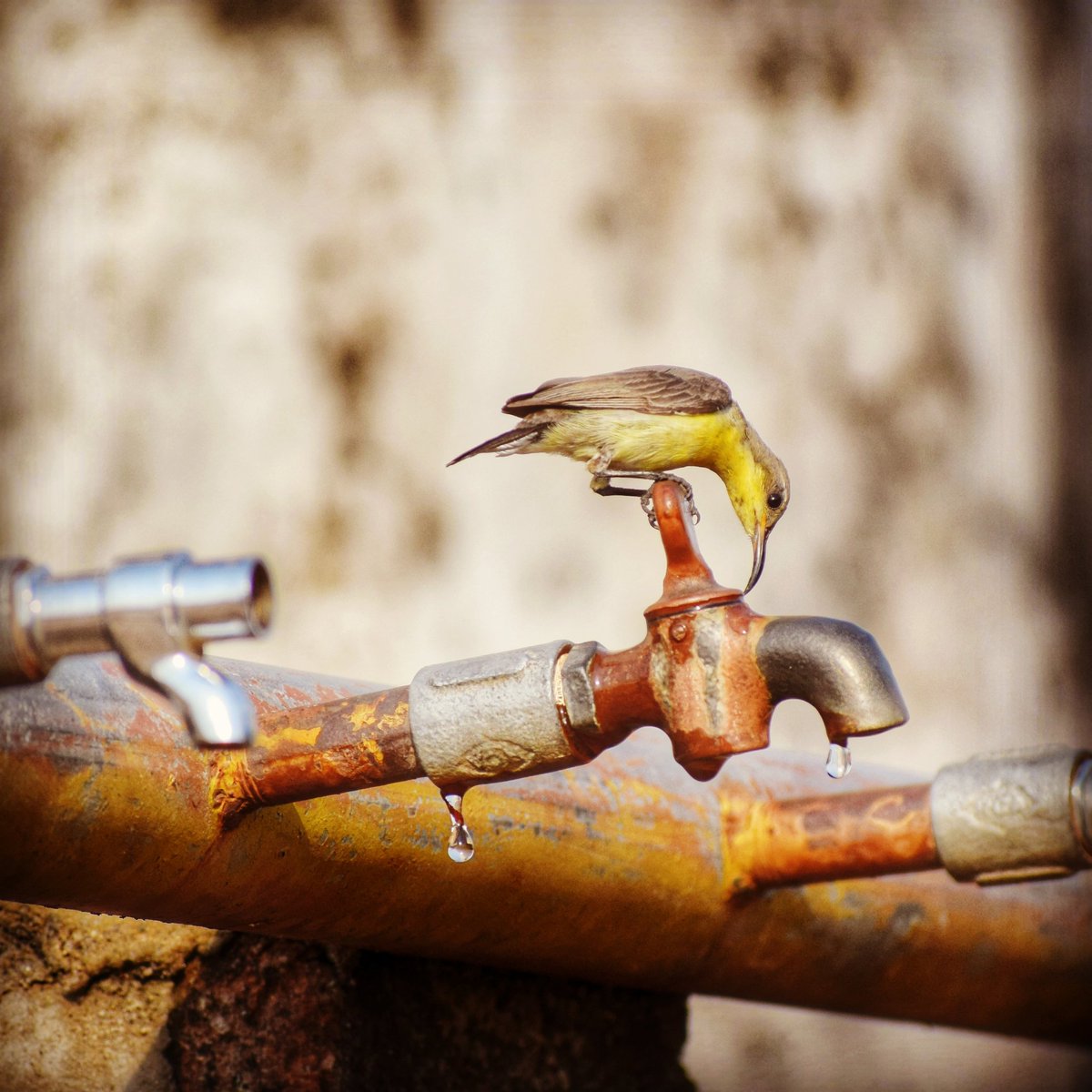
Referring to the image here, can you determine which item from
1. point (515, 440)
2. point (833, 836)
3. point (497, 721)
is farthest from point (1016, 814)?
point (515, 440)

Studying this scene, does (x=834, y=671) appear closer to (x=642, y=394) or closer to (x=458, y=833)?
(x=458, y=833)

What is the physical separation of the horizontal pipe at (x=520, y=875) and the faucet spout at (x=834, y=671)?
247 millimetres

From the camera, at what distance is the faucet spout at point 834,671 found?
0.94m

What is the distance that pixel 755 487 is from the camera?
1769 mm

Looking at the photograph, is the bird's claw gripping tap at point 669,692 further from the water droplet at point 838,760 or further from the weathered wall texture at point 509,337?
the weathered wall texture at point 509,337

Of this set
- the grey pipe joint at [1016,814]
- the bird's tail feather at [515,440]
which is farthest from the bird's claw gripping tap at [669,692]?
the bird's tail feather at [515,440]

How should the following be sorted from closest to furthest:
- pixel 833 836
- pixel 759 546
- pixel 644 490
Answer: pixel 833 836 → pixel 644 490 → pixel 759 546

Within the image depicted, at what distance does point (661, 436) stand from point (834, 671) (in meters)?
0.81

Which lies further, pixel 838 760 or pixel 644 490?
pixel 644 490

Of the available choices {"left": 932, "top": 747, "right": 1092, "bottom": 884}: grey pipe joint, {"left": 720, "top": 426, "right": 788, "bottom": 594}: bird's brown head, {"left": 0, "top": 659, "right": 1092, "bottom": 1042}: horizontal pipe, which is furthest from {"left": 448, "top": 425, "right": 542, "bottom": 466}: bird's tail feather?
{"left": 932, "top": 747, "right": 1092, "bottom": 884}: grey pipe joint

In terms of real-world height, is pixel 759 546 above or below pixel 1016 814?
above

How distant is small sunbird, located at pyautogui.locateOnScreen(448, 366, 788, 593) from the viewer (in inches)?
64.9

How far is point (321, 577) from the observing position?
2768 millimetres

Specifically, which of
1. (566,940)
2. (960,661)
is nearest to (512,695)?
(566,940)
